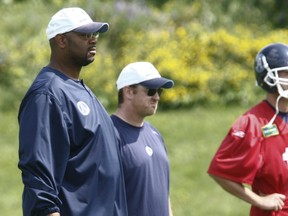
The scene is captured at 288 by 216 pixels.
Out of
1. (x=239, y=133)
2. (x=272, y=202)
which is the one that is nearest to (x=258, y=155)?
(x=239, y=133)

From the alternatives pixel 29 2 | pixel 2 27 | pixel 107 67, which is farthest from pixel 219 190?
pixel 29 2

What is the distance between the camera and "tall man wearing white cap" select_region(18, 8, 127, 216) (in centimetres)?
452

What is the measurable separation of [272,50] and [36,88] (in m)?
2.12

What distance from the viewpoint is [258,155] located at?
236 inches

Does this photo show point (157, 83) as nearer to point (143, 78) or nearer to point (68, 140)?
point (143, 78)

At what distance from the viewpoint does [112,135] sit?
4.87 m

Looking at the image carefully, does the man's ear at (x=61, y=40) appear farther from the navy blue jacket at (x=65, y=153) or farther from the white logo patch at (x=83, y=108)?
the white logo patch at (x=83, y=108)

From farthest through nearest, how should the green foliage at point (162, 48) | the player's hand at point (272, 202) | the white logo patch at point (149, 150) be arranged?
1. the green foliage at point (162, 48)
2. the player's hand at point (272, 202)
3. the white logo patch at point (149, 150)

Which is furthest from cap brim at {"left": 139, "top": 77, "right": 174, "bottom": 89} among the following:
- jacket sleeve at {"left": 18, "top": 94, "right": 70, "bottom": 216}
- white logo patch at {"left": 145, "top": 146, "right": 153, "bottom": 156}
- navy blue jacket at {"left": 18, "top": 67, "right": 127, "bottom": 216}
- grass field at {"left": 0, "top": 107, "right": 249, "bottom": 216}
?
grass field at {"left": 0, "top": 107, "right": 249, "bottom": 216}

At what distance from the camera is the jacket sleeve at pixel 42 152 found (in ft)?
14.7

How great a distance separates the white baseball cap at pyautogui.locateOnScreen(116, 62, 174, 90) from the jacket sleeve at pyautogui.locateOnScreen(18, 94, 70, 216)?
1.34 metres

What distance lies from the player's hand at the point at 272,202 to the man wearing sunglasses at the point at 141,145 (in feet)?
1.94

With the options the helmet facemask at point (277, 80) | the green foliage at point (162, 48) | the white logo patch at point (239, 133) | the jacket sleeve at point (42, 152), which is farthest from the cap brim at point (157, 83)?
the green foliage at point (162, 48)

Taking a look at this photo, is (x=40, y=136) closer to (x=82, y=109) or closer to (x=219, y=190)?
(x=82, y=109)
